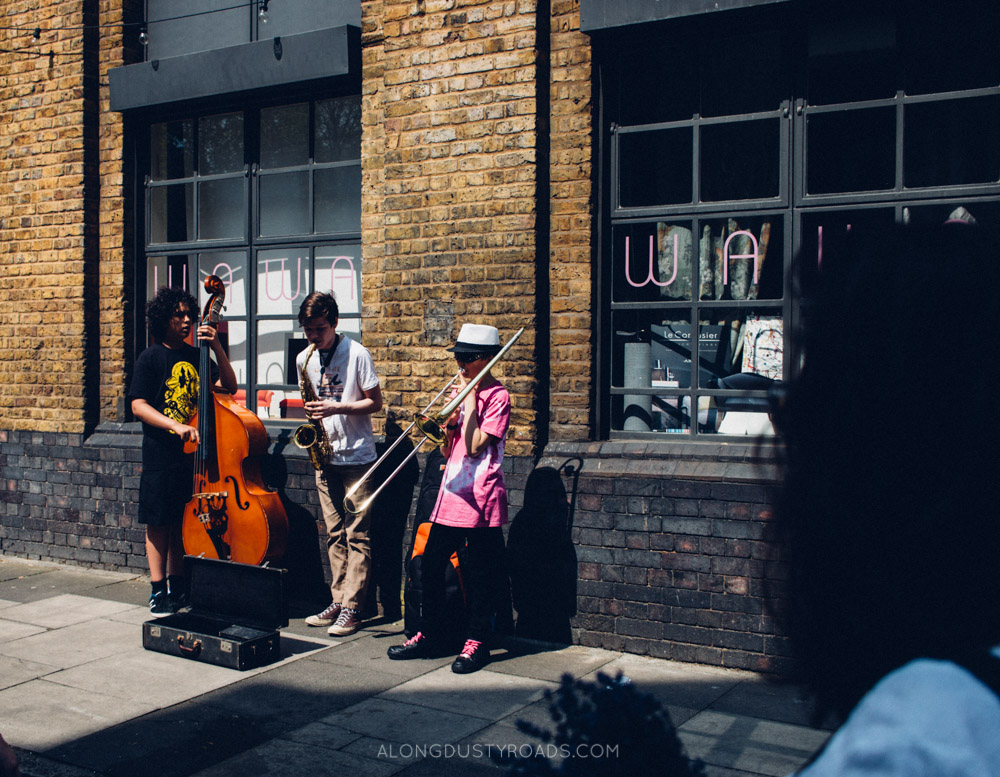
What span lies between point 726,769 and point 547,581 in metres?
1.92

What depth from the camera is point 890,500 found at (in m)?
0.95

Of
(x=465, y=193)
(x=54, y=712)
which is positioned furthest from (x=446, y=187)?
(x=54, y=712)

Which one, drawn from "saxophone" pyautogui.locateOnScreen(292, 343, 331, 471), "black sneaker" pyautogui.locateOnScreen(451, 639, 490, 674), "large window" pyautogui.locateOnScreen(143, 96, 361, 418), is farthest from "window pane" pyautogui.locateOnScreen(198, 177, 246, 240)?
"black sneaker" pyautogui.locateOnScreen(451, 639, 490, 674)

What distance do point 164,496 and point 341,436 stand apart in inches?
52.9

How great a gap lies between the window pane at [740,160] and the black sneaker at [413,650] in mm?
3033

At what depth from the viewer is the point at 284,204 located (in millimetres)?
7098

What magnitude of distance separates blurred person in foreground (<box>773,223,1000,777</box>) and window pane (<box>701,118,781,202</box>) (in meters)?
4.68

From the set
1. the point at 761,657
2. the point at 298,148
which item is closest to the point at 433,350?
the point at 298,148

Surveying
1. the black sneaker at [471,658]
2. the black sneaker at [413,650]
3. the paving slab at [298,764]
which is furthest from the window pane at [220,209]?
the paving slab at [298,764]

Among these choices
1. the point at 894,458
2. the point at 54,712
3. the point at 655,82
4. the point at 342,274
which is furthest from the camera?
the point at 342,274

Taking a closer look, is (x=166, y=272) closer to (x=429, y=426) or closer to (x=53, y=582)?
(x=53, y=582)

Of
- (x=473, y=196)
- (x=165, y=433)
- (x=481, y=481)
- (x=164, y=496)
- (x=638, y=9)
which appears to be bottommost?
(x=164, y=496)

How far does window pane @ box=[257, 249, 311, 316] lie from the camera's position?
7004 mm

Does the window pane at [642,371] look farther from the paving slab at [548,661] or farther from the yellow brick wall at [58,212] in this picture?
the yellow brick wall at [58,212]
